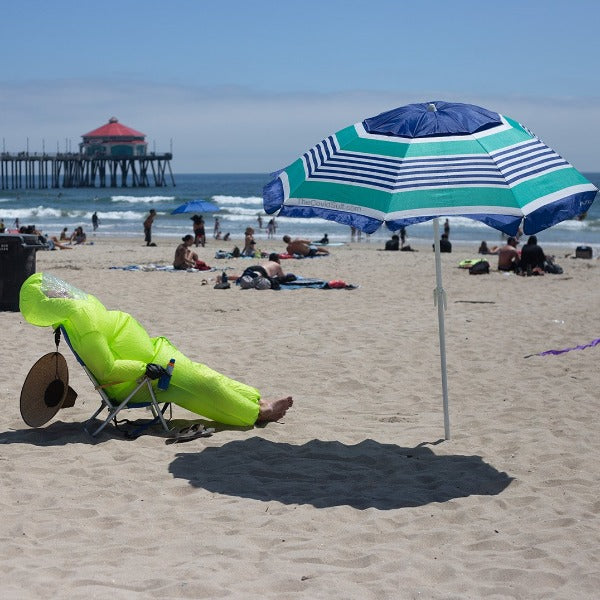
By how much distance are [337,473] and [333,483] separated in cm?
15

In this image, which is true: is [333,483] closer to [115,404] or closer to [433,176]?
[115,404]

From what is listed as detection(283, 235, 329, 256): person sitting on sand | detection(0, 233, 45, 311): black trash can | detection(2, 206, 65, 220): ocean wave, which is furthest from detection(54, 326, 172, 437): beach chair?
detection(2, 206, 65, 220): ocean wave

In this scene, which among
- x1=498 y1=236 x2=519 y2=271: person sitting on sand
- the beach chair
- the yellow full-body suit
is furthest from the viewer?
x1=498 y1=236 x2=519 y2=271: person sitting on sand

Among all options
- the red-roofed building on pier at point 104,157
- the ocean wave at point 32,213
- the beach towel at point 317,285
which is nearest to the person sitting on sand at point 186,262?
the beach towel at point 317,285

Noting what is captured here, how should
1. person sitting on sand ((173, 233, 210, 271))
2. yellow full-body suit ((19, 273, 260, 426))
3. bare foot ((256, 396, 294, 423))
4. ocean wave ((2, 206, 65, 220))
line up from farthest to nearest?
1. ocean wave ((2, 206, 65, 220))
2. person sitting on sand ((173, 233, 210, 271))
3. bare foot ((256, 396, 294, 423))
4. yellow full-body suit ((19, 273, 260, 426))

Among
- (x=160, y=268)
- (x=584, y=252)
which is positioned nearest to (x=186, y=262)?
(x=160, y=268)

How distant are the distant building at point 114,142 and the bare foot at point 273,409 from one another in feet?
269

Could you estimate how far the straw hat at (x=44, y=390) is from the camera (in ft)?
17.8

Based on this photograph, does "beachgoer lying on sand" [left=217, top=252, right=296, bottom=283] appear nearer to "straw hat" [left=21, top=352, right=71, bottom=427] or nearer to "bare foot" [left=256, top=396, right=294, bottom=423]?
"bare foot" [left=256, top=396, right=294, bottom=423]

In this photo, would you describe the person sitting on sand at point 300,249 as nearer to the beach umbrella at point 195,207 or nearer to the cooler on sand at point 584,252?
the beach umbrella at point 195,207

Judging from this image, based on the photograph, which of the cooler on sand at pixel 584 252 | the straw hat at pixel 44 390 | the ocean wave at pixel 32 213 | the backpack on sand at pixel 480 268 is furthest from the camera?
the ocean wave at pixel 32 213

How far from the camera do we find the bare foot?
570 centimetres

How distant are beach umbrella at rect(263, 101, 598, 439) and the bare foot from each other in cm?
118

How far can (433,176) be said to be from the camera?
4570 millimetres
